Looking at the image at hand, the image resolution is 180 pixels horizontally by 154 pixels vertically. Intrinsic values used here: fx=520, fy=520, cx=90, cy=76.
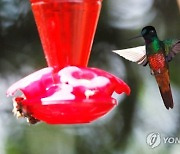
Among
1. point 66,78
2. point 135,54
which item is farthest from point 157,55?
point 66,78

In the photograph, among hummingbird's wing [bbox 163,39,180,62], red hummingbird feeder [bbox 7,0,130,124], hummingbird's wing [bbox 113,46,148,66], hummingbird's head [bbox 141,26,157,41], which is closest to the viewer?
red hummingbird feeder [bbox 7,0,130,124]

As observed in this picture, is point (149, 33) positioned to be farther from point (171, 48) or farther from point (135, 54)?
point (171, 48)

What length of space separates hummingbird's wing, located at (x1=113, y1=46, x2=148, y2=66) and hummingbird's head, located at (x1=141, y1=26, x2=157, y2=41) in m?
0.07

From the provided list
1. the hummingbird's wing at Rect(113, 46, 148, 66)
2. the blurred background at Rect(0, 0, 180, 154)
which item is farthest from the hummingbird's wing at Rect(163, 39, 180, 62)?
the blurred background at Rect(0, 0, 180, 154)

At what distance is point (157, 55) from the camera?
2.50m

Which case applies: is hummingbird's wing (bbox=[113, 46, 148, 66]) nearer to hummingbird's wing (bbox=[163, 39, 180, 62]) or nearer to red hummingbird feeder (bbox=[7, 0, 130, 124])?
hummingbird's wing (bbox=[163, 39, 180, 62])

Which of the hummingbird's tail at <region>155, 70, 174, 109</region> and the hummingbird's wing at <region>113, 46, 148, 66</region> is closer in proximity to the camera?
the hummingbird's wing at <region>113, 46, 148, 66</region>

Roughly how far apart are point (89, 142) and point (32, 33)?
2.37ft

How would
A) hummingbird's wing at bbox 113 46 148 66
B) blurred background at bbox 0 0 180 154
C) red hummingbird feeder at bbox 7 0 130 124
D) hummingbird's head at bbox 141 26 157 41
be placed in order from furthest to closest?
blurred background at bbox 0 0 180 154 < hummingbird's head at bbox 141 26 157 41 < hummingbird's wing at bbox 113 46 148 66 < red hummingbird feeder at bbox 7 0 130 124

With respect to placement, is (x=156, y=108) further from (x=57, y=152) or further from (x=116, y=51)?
(x=57, y=152)

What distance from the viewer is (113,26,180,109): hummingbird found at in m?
2.39

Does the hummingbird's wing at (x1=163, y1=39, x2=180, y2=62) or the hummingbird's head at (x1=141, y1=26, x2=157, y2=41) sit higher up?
the hummingbird's wing at (x1=163, y1=39, x2=180, y2=62)

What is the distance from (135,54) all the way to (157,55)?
27cm

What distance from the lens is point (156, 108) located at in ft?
9.95
